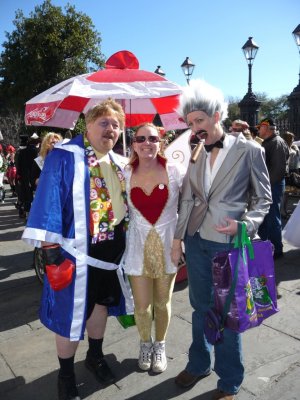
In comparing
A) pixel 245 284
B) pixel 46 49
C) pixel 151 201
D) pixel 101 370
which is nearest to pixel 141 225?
pixel 151 201

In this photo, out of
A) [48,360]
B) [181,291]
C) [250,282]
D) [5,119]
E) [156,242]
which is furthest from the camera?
[5,119]

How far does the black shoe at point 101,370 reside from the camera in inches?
98.3

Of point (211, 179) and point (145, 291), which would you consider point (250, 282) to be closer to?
point (211, 179)

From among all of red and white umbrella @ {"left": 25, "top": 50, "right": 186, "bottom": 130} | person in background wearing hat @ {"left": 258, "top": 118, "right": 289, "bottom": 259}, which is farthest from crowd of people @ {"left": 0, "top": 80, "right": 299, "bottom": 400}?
person in background wearing hat @ {"left": 258, "top": 118, "right": 289, "bottom": 259}

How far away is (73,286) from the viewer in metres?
2.23

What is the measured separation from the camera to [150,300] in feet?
8.41

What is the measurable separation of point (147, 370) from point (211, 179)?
1.56m

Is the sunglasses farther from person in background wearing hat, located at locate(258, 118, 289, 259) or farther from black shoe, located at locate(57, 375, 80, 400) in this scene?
person in background wearing hat, located at locate(258, 118, 289, 259)

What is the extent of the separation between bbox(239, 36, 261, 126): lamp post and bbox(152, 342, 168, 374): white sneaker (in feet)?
35.2

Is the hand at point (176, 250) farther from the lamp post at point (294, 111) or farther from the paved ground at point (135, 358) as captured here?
the lamp post at point (294, 111)

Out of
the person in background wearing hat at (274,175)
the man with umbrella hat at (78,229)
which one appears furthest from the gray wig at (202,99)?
the person in background wearing hat at (274,175)

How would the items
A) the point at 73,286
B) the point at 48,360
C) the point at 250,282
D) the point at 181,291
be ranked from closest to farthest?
the point at 250,282, the point at 73,286, the point at 48,360, the point at 181,291

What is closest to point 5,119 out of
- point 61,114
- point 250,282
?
point 61,114

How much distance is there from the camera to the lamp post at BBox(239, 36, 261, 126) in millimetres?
11047
